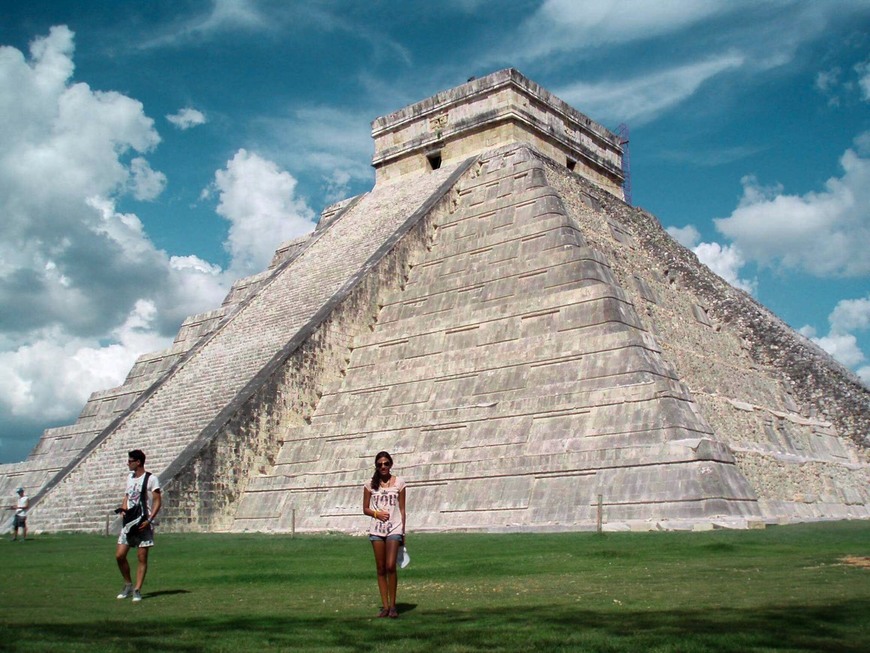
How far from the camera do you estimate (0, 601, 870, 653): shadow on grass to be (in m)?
5.04

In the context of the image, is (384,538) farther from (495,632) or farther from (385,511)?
(495,632)

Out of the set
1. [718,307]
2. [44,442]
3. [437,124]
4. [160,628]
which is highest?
[437,124]

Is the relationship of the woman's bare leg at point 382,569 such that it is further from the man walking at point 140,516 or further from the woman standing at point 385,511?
the man walking at point 140,516

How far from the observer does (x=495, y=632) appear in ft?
18.2

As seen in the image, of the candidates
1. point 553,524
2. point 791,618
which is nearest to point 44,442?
point 553,524

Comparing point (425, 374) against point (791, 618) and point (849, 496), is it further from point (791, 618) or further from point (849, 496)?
point (791, 618)

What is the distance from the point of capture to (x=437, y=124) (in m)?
26.4

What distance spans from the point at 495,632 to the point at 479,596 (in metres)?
1.96

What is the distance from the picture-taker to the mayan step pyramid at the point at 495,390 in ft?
46.9

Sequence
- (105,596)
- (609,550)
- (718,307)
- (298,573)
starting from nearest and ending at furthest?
(105,596) < (298,573) < (609,550) < (718,307)

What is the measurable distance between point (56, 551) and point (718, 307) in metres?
15.3

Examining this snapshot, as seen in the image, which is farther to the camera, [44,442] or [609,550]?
[44,442]

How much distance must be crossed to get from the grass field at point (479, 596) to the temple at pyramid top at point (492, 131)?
14753mm

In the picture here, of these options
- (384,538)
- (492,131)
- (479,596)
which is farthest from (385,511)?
(492,131)
